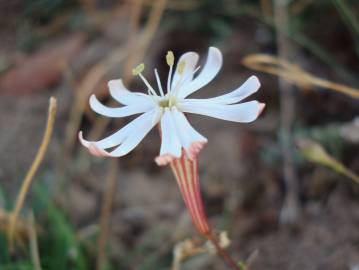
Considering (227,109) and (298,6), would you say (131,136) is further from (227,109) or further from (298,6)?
(298,6)

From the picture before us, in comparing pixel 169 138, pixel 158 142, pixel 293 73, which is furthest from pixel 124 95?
pixel 158 142

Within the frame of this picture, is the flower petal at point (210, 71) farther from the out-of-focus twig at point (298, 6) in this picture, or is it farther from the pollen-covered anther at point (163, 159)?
the out-of-focus twig at point (298, 6)

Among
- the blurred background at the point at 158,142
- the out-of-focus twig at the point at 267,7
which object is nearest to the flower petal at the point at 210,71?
the blurred background at the point at 158,142

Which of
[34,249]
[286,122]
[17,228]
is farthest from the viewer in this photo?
[286,122]

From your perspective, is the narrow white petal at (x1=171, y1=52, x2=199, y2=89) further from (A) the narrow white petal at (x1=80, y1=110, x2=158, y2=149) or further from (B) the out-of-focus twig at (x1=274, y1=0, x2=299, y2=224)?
(B) the out-of-focus twig at (x1=274, y1=0, x2=299, y2=224)

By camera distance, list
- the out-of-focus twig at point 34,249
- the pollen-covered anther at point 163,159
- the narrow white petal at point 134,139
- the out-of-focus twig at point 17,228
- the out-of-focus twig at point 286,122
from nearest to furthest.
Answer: the pollen-covered anther at point 163,159 < the narrow white petal at point 134,139 < the out-of-focus twig at point 34,249 < the out-of-focus twig at point 17,228 < the out-of-focus twig at point 286,122

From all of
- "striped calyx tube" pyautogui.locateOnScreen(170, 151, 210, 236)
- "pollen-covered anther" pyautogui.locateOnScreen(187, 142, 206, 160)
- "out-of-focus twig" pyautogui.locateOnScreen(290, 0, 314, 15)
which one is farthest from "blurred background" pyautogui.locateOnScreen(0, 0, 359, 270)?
"pollen-covered anther" pyautogui.locateOnScreen(187, 142, 206, 160)

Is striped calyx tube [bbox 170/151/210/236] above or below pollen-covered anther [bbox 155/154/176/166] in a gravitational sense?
below
